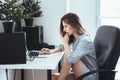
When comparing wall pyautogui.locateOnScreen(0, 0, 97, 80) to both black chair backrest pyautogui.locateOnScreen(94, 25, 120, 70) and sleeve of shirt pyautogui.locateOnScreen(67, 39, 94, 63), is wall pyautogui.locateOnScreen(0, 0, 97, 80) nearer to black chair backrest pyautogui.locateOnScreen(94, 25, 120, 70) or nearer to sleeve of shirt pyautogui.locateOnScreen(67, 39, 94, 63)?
black chair backrest pyautogui.locateOnScreen(94, 25, 120, 70)

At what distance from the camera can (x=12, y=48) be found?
6.59 ft

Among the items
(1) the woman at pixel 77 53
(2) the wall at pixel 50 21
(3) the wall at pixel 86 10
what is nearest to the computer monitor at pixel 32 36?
(2) the wall at pixel 50 21

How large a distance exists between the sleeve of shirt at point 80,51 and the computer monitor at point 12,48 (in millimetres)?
415

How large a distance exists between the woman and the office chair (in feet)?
0.25

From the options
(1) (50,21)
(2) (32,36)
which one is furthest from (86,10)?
(2) (32,36)

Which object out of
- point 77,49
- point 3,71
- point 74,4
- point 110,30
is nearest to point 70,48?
point 77,49

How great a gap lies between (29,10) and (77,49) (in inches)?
49.8

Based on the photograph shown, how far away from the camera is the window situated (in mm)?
3736

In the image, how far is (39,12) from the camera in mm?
3188

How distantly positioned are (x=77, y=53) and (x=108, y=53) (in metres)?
0.27

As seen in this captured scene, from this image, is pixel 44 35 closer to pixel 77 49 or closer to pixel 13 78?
pixel 13 78

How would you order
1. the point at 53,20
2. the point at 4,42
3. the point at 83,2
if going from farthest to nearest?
the point at 83,2 < the point at 53,20 < the point at 4,42

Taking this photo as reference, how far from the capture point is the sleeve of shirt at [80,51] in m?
2.04

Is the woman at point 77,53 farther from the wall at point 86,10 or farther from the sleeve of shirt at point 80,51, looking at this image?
the wall at point 86,10
